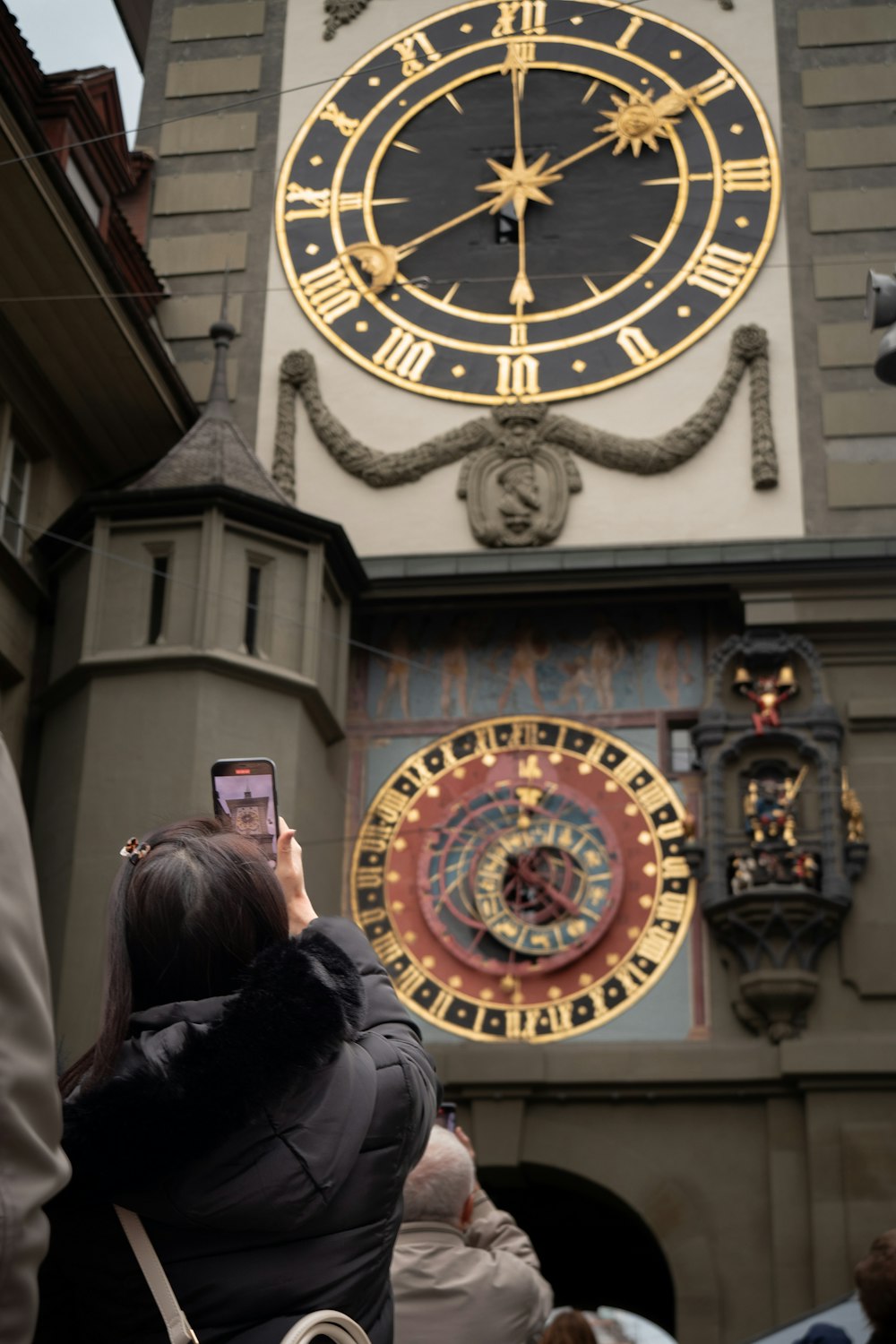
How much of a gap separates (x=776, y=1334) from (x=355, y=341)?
9.72 meters

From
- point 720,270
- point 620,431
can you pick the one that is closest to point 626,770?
point 620,431

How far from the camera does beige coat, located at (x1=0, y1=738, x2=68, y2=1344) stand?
1.65 m

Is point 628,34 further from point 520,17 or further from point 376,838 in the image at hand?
point 376,838

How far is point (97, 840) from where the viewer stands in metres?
10.9

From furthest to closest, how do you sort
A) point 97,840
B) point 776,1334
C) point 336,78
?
point 336,78, point 97,840, point 776,1334

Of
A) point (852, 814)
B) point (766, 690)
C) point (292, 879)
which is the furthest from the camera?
point (766, 690)

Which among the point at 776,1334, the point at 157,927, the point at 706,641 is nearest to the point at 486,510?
the point at 706,641

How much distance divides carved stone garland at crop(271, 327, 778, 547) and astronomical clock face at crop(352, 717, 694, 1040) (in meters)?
1.45

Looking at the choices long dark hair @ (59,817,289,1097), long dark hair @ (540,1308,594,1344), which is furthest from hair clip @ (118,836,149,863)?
long dark hair @ (540,1308,594,1344)

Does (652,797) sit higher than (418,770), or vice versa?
(418,770)

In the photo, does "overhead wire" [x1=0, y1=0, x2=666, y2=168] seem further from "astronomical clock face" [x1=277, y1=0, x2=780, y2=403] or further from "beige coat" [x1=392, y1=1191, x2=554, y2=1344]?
"beige coat" [x1=392, y1=1191, x2=554, y2=1344]

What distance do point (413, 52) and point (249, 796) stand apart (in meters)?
12.6

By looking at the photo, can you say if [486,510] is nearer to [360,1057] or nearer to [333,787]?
[333,787]

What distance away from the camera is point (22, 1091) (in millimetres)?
1670
